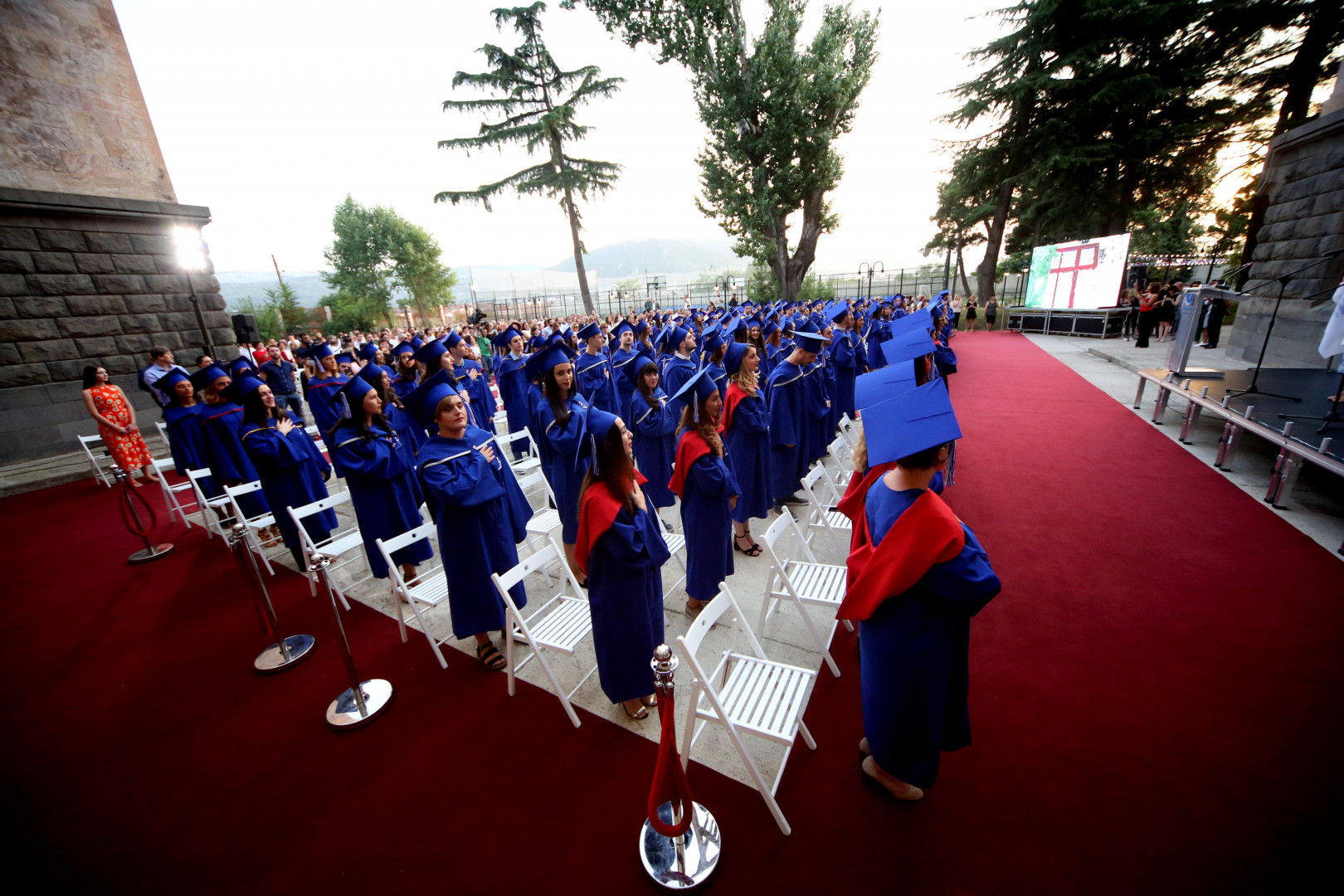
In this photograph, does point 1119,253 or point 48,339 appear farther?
point 1119,253

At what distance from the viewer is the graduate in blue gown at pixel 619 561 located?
2.68 meters

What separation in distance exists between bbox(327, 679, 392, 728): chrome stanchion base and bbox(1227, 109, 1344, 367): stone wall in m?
16.6

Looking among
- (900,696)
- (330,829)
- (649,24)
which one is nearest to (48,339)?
(330,829)

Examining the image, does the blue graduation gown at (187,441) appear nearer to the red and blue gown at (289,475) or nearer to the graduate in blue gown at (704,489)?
the red and blue gown at (289,475)

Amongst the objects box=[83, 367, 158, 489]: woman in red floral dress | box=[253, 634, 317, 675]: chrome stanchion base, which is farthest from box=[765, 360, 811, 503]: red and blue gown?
box=[83, 367, 158, 489]: woman in red floral dress

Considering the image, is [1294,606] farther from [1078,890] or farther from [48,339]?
[48,339]

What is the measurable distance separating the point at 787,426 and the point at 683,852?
4.06 meters

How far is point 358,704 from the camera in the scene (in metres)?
3.46

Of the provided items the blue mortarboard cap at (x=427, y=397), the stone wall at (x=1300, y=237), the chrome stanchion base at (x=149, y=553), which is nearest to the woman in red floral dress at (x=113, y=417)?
the chrome stanchion base at (x=149, y=553)

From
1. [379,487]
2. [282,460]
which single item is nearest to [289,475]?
[282,460]

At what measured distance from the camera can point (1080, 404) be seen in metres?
9.95

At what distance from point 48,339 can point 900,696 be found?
16.1 meters

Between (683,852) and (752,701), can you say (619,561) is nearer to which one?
(752,701)

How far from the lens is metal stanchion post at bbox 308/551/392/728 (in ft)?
10.8
